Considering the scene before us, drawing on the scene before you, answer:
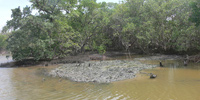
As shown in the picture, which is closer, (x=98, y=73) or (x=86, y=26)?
(x=98, y=73)

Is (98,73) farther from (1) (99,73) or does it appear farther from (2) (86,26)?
(2) (86,26)

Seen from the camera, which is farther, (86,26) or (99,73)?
(86,26)

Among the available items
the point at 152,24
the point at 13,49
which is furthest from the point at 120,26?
the point at 13,49

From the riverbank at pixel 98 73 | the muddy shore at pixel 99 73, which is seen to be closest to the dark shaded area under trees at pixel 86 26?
the muddy shore at pixel 99 73

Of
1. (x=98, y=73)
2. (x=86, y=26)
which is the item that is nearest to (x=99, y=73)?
(x=98, y=73)

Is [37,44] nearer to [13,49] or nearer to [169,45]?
[13,49]

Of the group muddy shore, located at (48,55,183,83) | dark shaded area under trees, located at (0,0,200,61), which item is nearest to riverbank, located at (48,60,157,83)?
muddy shore, located at (48,55,183,83)

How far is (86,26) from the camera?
25.2 metres

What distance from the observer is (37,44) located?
16.9 metres

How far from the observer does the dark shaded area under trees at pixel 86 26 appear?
1727 cm

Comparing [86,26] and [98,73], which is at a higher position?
[86,26]

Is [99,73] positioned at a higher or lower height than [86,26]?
lower

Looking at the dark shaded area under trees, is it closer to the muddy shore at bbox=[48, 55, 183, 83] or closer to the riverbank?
the muddy shore at bbox=[48, 55, 183, 83]

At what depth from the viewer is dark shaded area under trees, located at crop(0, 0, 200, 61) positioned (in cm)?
1727
